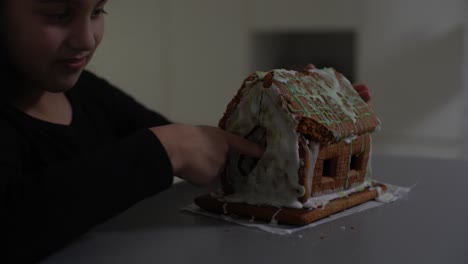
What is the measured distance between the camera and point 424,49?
99.0 inches

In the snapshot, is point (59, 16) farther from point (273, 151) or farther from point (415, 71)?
point (415, 71)

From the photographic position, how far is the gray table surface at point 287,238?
2.37ft

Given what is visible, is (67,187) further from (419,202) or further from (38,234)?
(419,202)

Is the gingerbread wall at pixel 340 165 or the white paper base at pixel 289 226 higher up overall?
the gingerbread wall at pixel 340 165

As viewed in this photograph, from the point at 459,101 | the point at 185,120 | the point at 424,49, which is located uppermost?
the point at 424,49

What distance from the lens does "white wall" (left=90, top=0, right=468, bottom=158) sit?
2492mm

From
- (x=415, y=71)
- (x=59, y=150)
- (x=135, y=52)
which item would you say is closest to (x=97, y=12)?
(x=59, y=150)

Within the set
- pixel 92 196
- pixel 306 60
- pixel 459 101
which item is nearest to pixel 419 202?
pixel 92 196

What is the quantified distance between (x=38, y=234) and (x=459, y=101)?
6.93 feet

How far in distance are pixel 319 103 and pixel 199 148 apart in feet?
0.69

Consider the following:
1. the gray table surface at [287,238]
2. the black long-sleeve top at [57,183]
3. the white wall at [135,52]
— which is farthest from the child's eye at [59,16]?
the white wall at [135,52]

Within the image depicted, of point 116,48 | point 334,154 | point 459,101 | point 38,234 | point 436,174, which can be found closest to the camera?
point 38,234

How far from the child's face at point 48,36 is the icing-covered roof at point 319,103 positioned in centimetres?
27

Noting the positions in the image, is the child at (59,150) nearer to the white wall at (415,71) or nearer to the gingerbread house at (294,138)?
the gingerbread house at (294,138)
